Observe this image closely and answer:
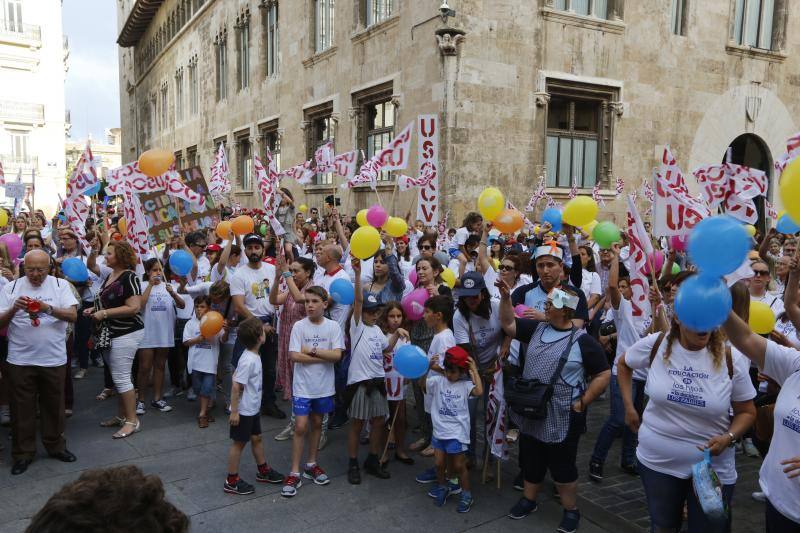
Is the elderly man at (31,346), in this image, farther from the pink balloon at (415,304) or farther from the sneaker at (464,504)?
the sneaker at (464,504)

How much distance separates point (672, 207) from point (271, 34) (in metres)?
21.4

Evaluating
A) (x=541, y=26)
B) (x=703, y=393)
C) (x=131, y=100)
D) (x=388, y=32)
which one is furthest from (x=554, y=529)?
(x=131, y=100)

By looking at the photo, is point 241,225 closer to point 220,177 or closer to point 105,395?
point 105,395

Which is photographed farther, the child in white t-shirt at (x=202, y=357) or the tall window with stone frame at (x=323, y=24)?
the tall window with stone frame at (x=323, y=24)

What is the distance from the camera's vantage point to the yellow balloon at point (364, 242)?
5355 millimetres

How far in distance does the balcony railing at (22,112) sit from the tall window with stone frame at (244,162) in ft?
81.1

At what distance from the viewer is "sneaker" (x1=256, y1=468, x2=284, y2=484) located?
484 cm

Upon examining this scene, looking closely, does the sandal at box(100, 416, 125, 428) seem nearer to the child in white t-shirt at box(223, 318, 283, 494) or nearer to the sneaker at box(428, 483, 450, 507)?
the child in white t-shirt at box(223, 318, 283, 494)

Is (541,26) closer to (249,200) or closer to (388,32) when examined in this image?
(388,32)

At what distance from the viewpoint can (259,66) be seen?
Answer: 75.8ft

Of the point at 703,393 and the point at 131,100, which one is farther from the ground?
the point at 131,100

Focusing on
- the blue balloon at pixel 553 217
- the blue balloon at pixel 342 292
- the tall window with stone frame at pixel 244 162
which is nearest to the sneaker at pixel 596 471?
the blue balloon at pixel 342 292

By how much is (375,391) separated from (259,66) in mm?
20909

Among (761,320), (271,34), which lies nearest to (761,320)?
(761,320)
